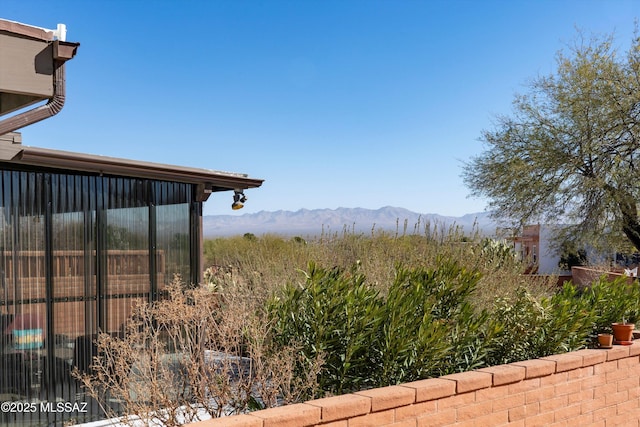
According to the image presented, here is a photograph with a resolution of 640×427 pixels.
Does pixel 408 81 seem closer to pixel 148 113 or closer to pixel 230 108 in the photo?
pixel 230 108

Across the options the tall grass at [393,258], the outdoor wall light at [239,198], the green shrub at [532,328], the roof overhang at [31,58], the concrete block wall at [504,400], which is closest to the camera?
the roof overhang at [31,58]

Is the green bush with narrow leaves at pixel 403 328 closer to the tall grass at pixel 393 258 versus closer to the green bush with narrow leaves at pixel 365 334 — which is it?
the green bush with narrow leaves at pixel 365 334

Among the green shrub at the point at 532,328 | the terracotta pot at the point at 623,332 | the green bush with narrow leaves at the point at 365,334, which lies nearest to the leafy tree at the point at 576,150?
the terracotta pot at the point at 623,332

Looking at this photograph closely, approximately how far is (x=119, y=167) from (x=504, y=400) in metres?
4.40

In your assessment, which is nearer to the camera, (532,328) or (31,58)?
(31,58)

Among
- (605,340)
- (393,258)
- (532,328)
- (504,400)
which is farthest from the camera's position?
(393,258)

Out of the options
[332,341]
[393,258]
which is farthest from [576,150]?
[332,341]

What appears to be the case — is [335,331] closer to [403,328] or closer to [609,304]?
[403,328]

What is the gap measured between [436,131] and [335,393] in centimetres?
2101

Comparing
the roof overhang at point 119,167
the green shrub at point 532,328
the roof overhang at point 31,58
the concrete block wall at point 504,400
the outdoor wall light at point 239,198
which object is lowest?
the concrete block wall at point 504,400

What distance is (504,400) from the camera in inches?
184

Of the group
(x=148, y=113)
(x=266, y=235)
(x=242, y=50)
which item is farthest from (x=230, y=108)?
(x=266, y=235)

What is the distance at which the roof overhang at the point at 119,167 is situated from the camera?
5594 millimetres

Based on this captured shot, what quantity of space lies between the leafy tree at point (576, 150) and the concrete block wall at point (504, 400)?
9670 millimetres
